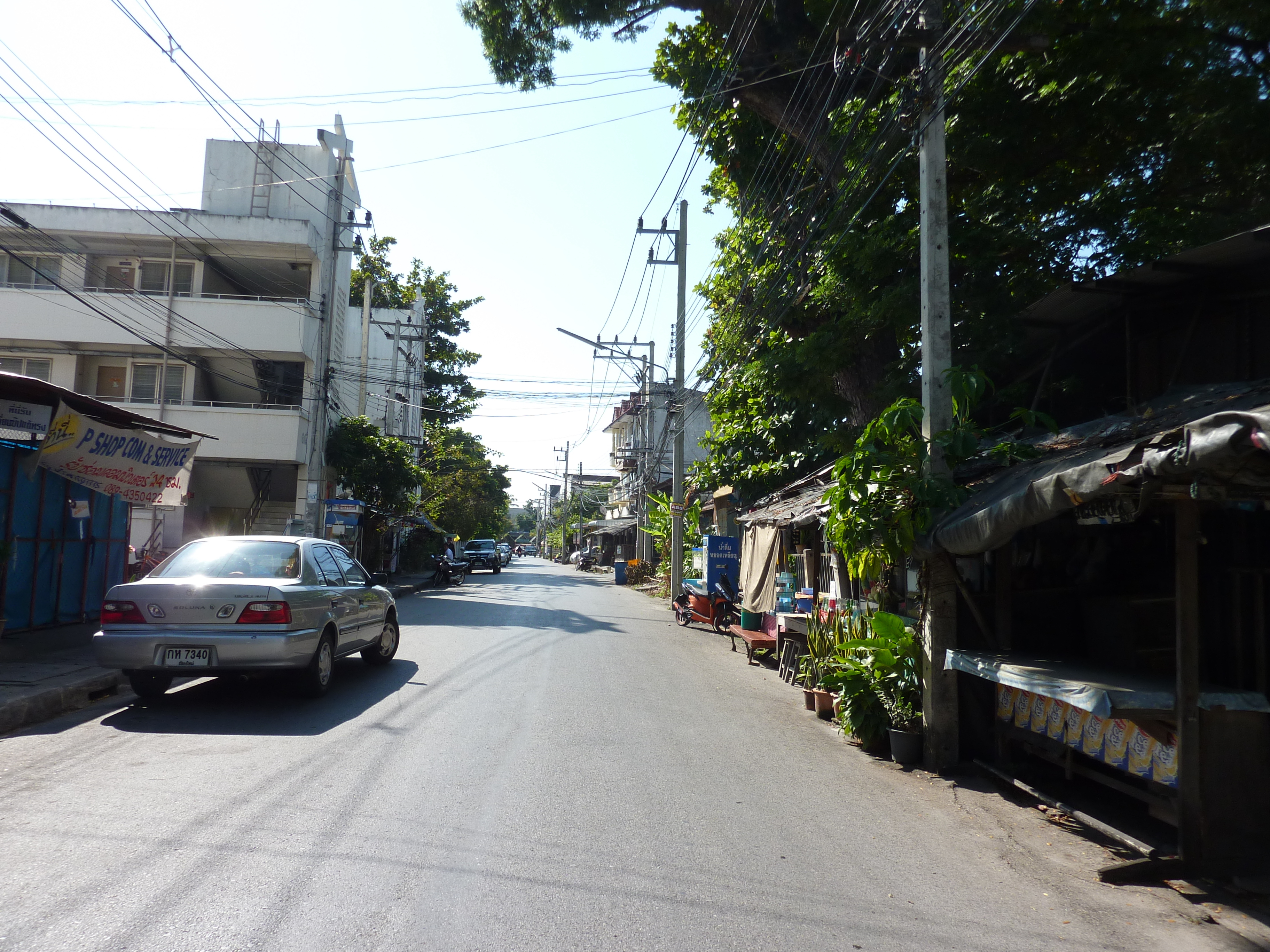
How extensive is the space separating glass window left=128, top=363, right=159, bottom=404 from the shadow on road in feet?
62.2

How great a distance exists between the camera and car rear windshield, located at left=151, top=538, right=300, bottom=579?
27.9 feet

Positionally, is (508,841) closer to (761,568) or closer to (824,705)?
(824,705)

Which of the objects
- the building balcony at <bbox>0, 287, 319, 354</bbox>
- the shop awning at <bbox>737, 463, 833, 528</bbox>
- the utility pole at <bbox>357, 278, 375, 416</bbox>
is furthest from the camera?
the utility pole at <bbox>357, 278, 375, 416</bbox>

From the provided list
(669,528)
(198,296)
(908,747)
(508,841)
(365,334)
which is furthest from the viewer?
(365,334)

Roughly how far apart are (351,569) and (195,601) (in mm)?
2659

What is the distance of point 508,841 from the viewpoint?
4.82 metres

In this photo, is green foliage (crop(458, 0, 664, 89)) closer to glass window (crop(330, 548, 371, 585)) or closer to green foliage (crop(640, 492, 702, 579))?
glass window (crop(330, 548, 371, 585))

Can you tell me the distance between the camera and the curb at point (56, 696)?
7.34m

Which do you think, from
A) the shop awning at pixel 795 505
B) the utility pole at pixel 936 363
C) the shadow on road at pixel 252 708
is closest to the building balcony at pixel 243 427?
the shop awning at pixel 795 505

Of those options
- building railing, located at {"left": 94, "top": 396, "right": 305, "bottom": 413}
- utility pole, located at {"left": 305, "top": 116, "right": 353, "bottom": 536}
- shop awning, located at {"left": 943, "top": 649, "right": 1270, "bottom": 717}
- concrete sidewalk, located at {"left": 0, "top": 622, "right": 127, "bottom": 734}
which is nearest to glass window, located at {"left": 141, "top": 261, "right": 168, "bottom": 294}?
building railing, located at {"left": 94, "top": 396, "right": 305, "bottom": 413}

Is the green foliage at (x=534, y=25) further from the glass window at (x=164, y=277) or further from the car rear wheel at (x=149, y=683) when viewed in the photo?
the glass window at (x=164, y=277)

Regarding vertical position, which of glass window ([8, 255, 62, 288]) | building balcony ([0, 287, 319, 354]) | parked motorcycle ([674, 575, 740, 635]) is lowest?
parked motorcycle ([674, 575, 740, 635])

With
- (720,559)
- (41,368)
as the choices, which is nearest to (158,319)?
(41,368)

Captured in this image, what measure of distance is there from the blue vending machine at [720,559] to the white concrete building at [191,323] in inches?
454
